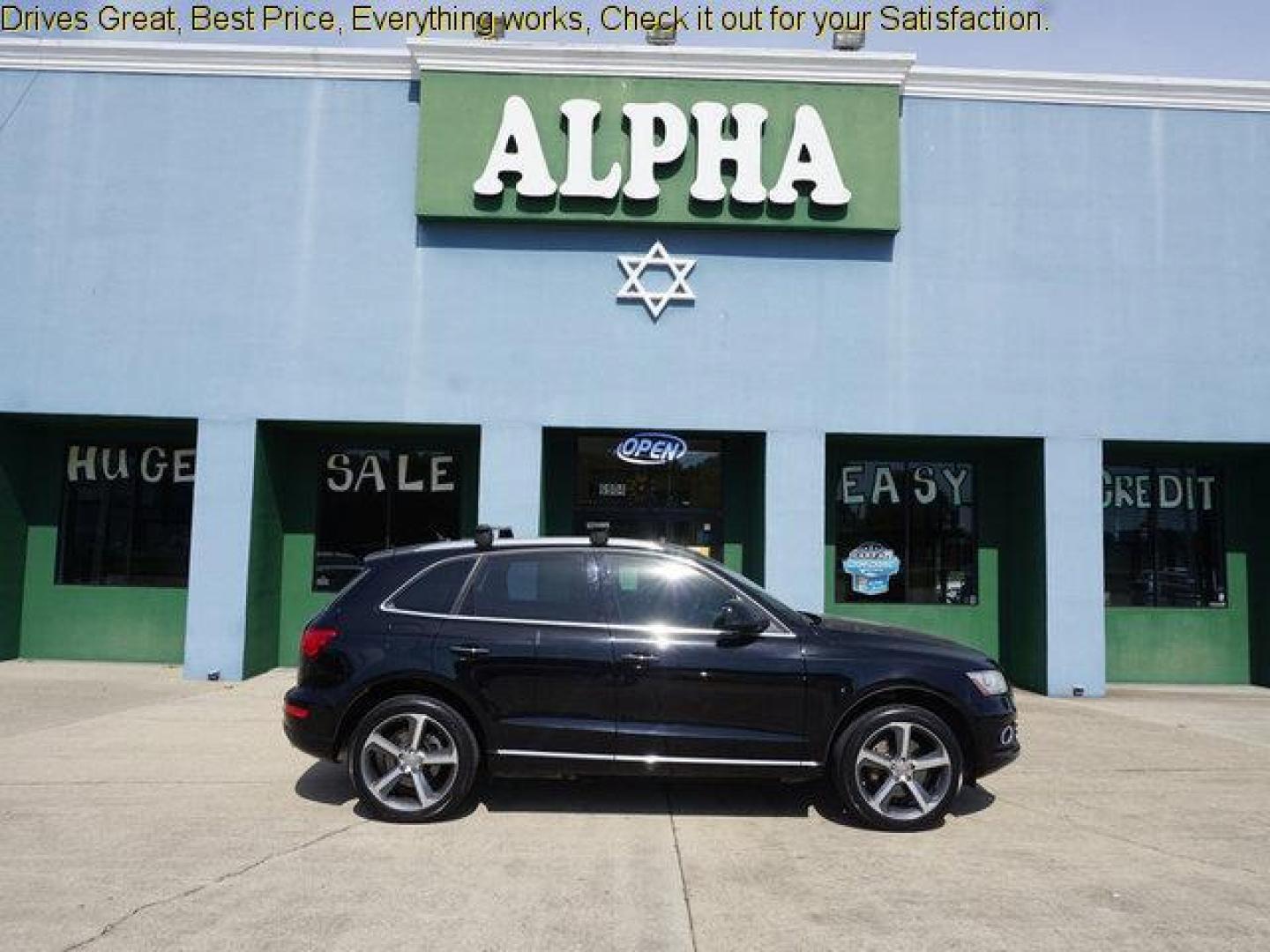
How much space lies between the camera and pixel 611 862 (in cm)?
469

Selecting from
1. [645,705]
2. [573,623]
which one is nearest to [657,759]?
[645,705]

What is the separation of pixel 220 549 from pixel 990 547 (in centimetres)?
994

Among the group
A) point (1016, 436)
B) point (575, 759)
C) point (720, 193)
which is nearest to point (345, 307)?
point (720, 193)

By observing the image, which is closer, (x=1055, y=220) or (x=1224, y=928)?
(x=1224, y=928)

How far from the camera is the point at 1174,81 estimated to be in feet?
36.1

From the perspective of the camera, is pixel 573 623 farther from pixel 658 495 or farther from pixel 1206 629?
pixel 1206 629

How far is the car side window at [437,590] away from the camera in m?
5.55

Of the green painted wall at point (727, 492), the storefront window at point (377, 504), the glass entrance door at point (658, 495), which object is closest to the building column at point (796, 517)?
the green painted wall at point (727, 492)

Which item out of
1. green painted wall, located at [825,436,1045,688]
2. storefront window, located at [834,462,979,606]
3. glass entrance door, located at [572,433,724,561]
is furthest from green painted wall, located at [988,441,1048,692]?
glass entrance door, located at [572,433,724,561]

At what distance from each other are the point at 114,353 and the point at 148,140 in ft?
8.89

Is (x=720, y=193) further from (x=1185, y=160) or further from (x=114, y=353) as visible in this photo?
(x=114, y=353)

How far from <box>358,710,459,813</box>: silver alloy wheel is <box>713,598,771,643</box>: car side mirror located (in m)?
1.78

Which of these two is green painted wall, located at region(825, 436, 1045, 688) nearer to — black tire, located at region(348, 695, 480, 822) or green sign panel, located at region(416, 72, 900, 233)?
green sign panel, located at region(416, 72, 900, 233)

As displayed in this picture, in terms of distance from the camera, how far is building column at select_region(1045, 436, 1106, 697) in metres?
10.5
